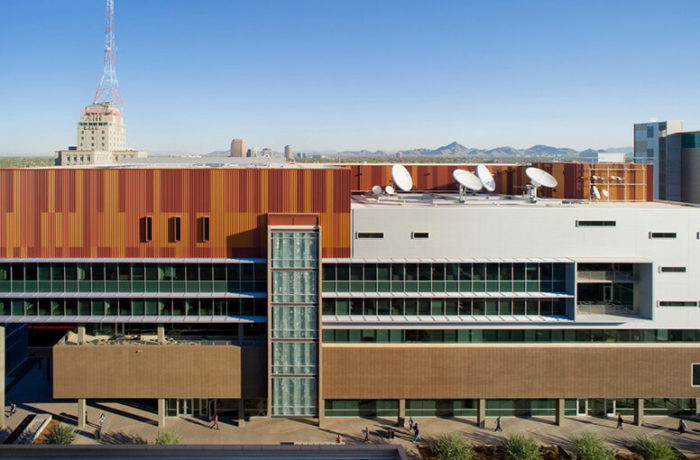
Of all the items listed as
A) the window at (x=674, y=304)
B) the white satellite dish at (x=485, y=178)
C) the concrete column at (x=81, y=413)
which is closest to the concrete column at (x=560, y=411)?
the window at (x=674, y=304)

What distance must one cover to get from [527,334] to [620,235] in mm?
10305

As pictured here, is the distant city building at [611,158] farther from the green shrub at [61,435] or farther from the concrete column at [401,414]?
the green shrub at [61,435]

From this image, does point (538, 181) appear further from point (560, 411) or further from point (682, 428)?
point (682, 428)

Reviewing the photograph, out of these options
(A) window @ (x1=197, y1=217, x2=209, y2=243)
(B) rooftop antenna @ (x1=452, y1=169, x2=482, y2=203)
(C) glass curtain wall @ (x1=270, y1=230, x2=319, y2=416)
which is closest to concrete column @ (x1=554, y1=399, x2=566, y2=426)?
(B) rooftop antenna @ (x1=452, y1=169, x2=482, y2=203)

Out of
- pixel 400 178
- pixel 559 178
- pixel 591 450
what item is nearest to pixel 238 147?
pixel 400 178

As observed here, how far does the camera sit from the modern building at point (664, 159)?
2790 inches

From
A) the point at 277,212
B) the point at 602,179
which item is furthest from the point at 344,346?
the point at 602,179

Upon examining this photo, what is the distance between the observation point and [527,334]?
4481 centimetres

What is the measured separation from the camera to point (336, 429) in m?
44.2

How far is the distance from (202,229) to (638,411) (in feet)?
118

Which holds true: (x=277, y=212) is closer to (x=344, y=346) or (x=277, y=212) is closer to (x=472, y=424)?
(x=344, y=346)

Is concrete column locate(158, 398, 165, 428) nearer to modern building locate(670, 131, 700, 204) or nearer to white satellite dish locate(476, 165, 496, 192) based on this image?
white satellite dish locate(476, 165, 496, 192)

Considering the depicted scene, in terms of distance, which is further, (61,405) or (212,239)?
(61,405)

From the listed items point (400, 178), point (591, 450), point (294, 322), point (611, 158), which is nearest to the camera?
point (591, 450)
